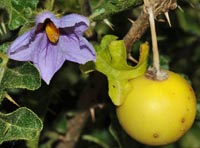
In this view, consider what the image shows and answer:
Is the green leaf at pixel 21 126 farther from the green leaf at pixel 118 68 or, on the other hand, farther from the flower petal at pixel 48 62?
the green leaf at pixel 118 68

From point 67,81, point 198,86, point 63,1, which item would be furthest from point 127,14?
point 198,86

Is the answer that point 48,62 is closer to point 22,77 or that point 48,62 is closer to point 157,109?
point 22,77

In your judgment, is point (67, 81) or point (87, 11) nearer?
point (87, 11)

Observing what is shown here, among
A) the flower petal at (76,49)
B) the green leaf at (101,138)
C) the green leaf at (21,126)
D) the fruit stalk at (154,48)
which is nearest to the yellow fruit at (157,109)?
the fruit stalk at (154,48)

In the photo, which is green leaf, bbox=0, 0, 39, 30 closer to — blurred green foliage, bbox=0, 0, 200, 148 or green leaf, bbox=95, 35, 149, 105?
blurred green foliage, bbox=0, 0, 200, 148

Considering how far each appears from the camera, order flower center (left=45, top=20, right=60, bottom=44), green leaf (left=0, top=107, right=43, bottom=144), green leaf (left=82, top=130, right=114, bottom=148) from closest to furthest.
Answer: green leaf (left=0, top=107, right=43, bottom=144) → flower center (left=45, top=20, right=60, bottom=44) → green leaf (left=82, top=130, right=114, bottom=148)

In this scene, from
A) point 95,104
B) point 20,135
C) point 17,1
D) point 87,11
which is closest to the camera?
point 20,135

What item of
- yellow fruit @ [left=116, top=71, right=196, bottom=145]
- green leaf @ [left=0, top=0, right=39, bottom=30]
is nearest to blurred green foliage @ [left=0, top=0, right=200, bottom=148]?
green leaf @ [left=0, top=0, right=39, bottom=30]

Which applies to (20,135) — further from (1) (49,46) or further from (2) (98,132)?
(2) (98,132)
